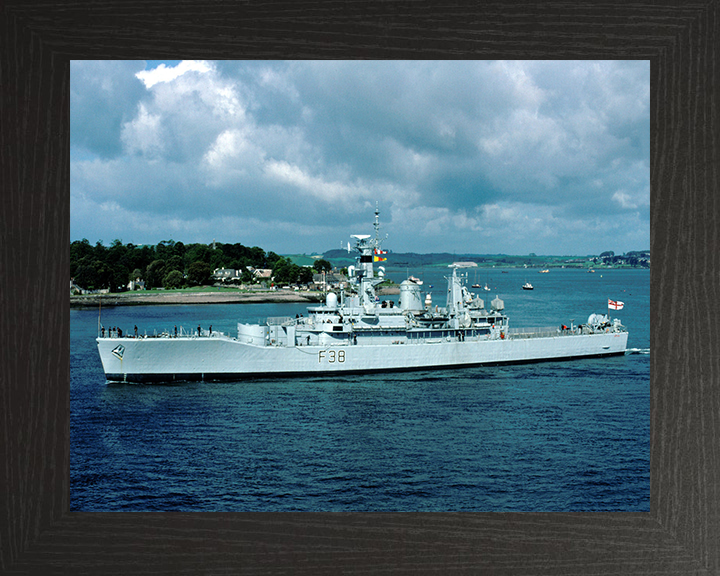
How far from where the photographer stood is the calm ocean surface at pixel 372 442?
279 inches

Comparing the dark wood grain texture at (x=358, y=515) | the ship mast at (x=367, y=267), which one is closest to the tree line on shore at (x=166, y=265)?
the ship mast at (x=367, y=267)

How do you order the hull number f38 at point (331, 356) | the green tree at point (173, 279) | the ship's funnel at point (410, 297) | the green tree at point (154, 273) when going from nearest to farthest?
the hull number f38 at point (331, 356) → the ship's funnel at point (410, 297) → the green tree at point (173, 279) → the green tree at point (154, 273)

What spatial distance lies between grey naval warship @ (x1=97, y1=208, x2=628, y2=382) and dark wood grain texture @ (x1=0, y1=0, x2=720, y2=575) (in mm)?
12142

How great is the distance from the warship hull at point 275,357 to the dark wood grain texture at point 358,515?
39.9 ft

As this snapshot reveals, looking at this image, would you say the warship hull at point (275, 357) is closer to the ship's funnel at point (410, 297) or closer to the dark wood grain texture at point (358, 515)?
the ship's funnel at point (410, 297)

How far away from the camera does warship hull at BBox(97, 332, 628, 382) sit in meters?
13.9

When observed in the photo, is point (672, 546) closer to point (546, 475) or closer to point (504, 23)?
point (504, 23)

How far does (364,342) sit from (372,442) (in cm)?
592

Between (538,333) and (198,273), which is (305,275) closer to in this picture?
(198,273)

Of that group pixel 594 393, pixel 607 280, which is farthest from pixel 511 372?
pixel 607 280

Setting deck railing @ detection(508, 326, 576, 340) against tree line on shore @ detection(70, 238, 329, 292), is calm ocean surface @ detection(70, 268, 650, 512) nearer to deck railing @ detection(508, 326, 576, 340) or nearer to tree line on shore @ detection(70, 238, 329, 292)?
deck railing @ detection(508, 326, 576, 340)

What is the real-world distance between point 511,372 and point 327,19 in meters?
14.3

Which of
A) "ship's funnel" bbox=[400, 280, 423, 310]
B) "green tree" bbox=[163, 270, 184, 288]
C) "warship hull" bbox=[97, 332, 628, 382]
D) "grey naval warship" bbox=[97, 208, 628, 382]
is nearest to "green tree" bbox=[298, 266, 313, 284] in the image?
"green tree" bbox=[163, 270, 184, 288]

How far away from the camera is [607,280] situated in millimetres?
43281
